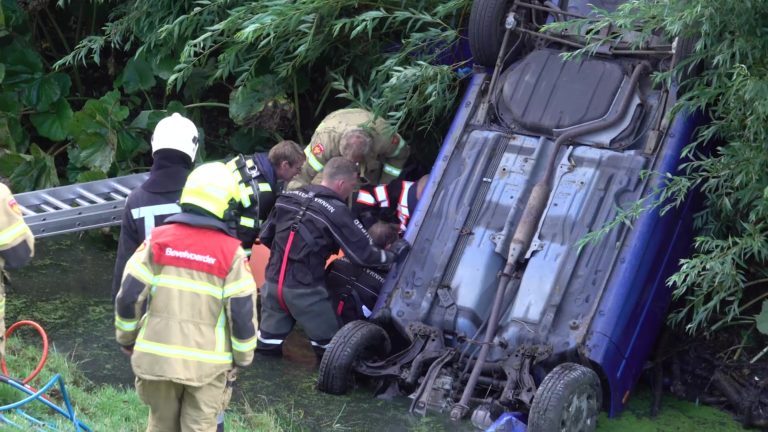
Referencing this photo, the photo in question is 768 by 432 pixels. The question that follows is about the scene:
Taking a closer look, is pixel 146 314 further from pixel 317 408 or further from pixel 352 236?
pixel 352 236

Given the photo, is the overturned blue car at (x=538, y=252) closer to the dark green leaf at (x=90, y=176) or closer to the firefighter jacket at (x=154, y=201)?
the firefighter jacket at (x=154, y=201)

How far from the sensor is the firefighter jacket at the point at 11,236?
4.91 meters

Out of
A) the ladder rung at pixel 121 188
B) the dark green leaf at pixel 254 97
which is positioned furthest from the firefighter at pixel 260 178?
the dark green leaf at pixel 254 97

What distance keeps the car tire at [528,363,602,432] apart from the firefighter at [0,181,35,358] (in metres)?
2.46

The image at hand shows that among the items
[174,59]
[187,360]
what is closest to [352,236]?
[187,360]

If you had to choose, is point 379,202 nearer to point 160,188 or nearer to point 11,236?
point 160,188

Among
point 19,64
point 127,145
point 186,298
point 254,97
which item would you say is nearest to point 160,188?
point 186,298

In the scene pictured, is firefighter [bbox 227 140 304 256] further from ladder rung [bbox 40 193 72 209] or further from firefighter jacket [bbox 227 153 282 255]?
ladder rung [bbox 40 193 72 209]

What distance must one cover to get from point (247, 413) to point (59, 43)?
5.91 m

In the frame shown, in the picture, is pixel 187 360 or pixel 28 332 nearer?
pixel 187 360

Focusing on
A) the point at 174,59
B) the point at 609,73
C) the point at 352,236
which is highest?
the point at 609,73

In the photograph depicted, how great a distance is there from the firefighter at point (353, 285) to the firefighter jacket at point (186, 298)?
2388 mm

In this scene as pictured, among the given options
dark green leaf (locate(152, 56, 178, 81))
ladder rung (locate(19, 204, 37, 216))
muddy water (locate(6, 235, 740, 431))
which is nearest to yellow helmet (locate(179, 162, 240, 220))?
muddy water (locate(6, 235, 740, 431))

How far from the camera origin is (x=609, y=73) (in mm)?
6457
